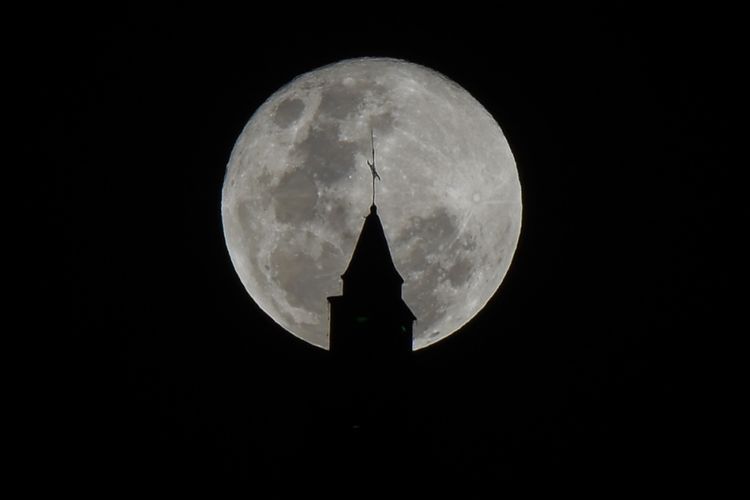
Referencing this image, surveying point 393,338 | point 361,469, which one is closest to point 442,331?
point 393,338

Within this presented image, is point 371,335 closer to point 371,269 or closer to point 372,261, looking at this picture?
point 371,269

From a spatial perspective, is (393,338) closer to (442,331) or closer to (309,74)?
(442,331)

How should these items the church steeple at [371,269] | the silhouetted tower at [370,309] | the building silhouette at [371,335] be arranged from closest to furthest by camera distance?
the building silhouette at [371,335]
the silhouetted tower at [370,309]
the church steeple at [371,269]

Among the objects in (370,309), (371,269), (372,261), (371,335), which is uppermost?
(372,261)

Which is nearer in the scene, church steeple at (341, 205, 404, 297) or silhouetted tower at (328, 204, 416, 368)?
silhouetted tower at (328, 204, 416, 368)

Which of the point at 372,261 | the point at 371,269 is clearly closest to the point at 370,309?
the point at 371,269

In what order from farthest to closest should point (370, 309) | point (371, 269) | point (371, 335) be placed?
1. point (371, 269)
2. point (370, 309)
3. point (371, 335)

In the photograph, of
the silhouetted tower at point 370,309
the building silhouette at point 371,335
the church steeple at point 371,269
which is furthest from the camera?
the church steeple at point 371,269

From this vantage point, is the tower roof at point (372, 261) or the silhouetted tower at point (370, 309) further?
the tower roof at point (372, 261)
